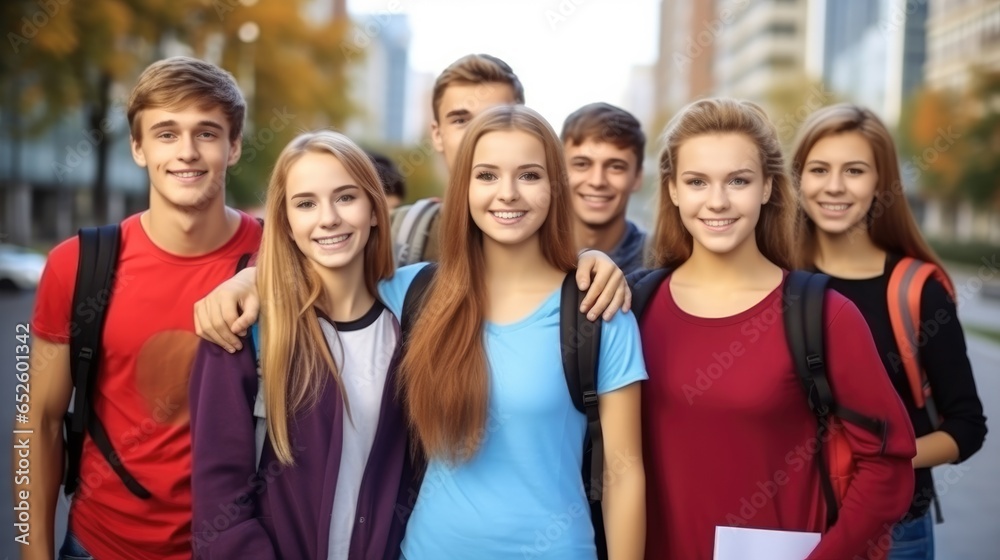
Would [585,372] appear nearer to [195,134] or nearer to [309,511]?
[309,511]

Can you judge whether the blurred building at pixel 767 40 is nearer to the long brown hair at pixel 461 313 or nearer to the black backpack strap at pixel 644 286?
the black backpack strap at pixel 644 286

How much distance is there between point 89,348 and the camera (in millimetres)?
3182

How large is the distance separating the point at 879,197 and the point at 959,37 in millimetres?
55418

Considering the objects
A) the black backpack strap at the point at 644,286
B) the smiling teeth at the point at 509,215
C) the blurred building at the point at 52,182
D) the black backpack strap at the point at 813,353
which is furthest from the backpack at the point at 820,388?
the blurred building at the point at 52,182

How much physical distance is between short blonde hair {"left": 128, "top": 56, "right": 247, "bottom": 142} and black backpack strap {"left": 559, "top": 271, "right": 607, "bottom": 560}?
1468 mm

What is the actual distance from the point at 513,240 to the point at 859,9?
3688 inches

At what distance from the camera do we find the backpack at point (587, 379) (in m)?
2.84

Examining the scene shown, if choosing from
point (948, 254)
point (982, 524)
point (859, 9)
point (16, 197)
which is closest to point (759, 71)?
point (859, 9)

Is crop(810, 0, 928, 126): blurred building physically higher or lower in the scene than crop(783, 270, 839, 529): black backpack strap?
higher

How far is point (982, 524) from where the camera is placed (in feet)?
25.8

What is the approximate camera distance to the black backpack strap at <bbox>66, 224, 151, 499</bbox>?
318 cm

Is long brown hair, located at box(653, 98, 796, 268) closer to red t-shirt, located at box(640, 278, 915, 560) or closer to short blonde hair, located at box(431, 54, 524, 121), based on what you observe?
red t-shirt, located at box(640, 278, 915, 560)

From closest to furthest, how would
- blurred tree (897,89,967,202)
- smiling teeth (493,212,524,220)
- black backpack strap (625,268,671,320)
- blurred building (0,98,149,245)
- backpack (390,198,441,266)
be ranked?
smiling teeth (493,212,524,220)
black backpack strap (625,268,671,320)
backpack (390,198,441,266)
blurred tree (897,89,967,202)
blurred building (0,98,149,245)

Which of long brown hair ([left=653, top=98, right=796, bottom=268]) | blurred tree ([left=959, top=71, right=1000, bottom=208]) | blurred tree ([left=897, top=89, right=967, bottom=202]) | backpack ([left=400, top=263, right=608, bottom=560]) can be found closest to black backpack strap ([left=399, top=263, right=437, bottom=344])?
backpack ([left=400, top=263, right=608, bottom=560])
